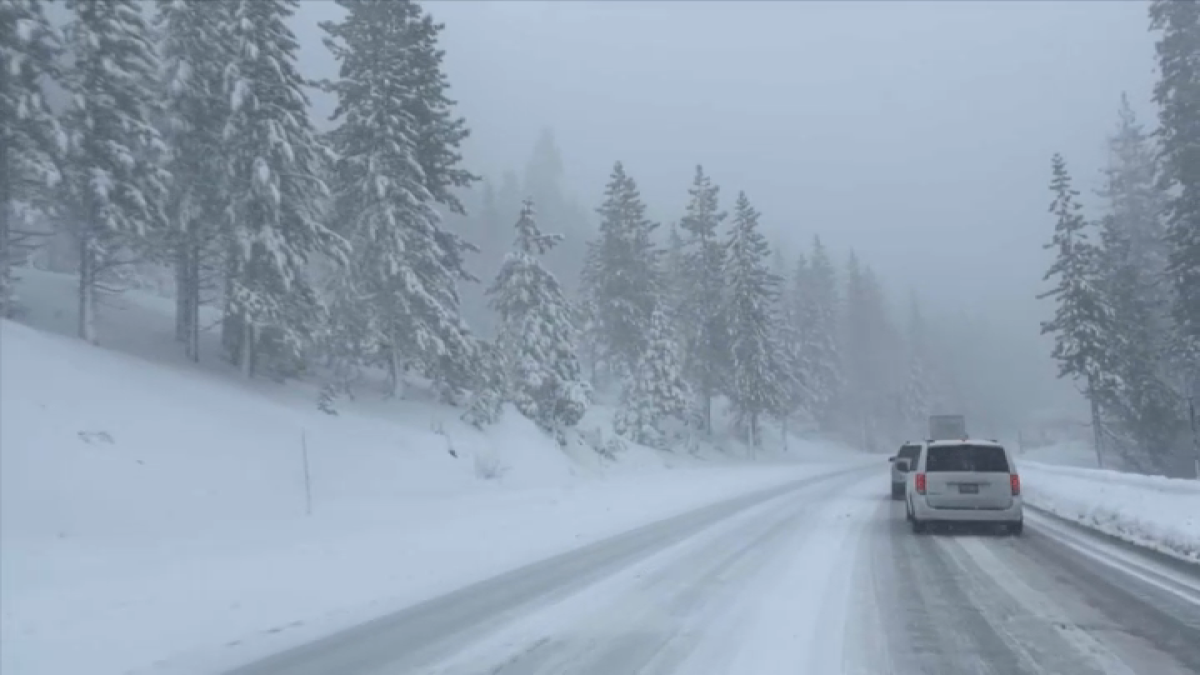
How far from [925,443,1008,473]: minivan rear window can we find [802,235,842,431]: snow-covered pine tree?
224 feet

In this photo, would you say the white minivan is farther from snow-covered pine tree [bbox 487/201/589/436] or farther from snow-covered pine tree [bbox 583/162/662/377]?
snow-covered pine tree [bbox 583/162/662/377]

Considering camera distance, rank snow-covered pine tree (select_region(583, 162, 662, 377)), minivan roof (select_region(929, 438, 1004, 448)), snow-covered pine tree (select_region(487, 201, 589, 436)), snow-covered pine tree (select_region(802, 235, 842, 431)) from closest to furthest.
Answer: minivan roof (select_region(929, 438, 1004, 448)) → snow-covered pine tree (select_region(487, 201, 589, 436)) → snow-covered pine tree (select_region(583, 162, 662, 377)) → snow-covered pine tree (select_region(802, 235, 842, 431))

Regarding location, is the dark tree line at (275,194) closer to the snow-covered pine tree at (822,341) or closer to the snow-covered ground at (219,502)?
the snow-covered ground at (219,502)

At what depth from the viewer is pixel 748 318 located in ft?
212

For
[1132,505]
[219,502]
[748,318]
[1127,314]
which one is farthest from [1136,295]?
[219,502]

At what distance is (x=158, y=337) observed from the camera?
34.4 metres

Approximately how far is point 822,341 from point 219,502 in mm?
79608

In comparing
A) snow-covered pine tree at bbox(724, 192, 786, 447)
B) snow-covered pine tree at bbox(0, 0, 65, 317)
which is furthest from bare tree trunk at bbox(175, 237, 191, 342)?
snow-covered pine tree at bbox(724, 192, 786, 447)

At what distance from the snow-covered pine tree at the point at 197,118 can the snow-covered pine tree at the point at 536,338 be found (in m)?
15.0

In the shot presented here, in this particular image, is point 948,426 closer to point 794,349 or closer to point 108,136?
point 794,349

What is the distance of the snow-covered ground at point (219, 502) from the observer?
34.5 ft

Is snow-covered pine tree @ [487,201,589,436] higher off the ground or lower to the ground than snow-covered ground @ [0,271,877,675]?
higher

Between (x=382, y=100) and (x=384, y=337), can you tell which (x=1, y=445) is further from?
(x=382, y=100)

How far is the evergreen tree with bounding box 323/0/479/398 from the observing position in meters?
34.8
